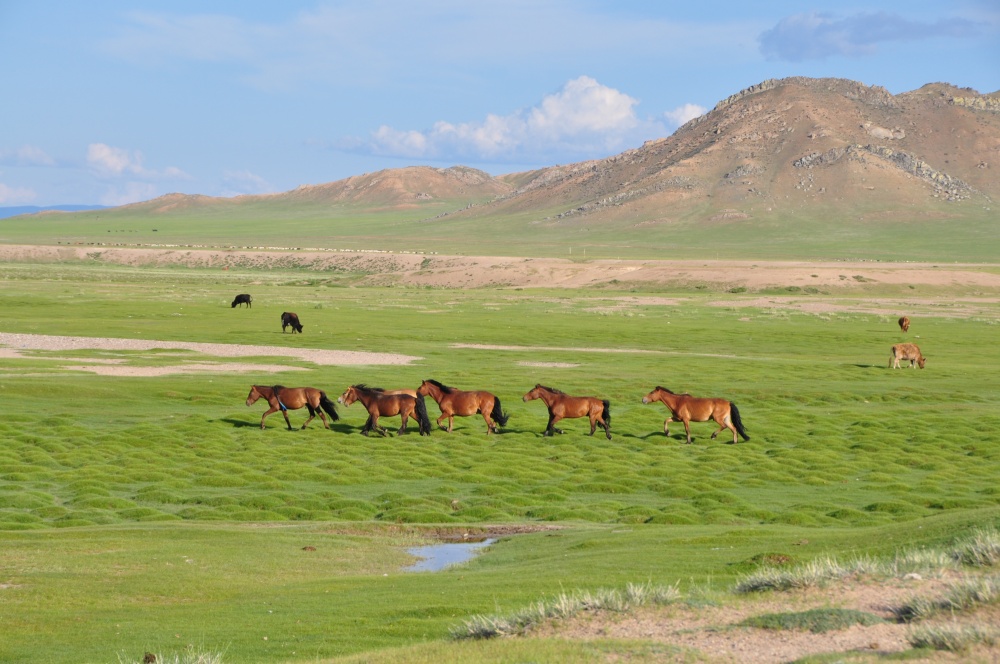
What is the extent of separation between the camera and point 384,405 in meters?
30.5

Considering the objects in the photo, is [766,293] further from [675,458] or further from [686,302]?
[675,458]

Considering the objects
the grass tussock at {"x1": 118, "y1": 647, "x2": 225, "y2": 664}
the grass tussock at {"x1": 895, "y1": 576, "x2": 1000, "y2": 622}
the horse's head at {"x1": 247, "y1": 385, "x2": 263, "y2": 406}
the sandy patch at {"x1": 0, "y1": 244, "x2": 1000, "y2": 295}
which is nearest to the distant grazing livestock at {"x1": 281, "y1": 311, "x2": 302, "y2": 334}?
the horse's head at {"x1": 247, "y1": 385, "x2": 263, "y2": 406}

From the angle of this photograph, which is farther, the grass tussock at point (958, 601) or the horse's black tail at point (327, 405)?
the horse's black tail at point (327, 405)

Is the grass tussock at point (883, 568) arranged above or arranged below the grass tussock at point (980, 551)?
below

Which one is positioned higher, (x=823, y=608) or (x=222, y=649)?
(x=823, y=608)

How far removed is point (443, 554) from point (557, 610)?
832 cm

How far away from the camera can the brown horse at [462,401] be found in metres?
30.5

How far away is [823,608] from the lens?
10.6m

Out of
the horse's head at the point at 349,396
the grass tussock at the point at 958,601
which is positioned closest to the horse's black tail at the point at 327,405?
the horse's head at the point at 349,396

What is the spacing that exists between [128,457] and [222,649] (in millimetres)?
16385

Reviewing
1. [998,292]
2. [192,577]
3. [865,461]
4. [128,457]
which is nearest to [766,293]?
[998,292]

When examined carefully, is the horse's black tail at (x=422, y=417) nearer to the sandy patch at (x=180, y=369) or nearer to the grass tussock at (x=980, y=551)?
the sandy patch at (x=180, y=369)

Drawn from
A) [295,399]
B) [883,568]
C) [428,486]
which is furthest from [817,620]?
[295,399]

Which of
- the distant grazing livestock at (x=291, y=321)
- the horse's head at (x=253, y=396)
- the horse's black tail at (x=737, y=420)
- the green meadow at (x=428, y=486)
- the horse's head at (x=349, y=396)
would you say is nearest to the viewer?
the green meadow at (x=428, y=486)
